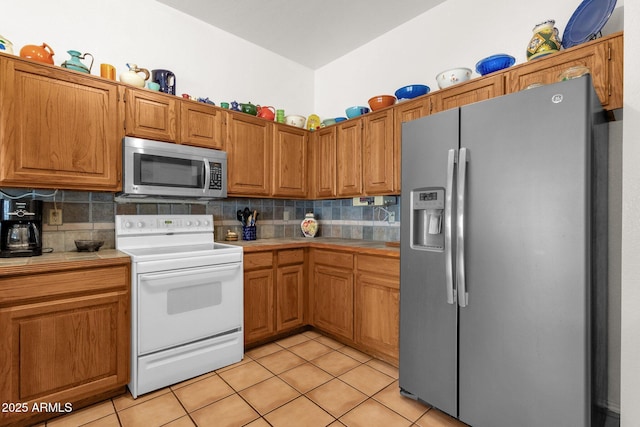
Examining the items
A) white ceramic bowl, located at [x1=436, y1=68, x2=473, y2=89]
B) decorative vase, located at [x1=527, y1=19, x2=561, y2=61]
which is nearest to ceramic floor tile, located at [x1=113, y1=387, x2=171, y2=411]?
white ceramic bowl, located at [x1=436, y1=68, x2=473, y2=89]

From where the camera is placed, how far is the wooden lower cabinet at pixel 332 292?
2.57 meters

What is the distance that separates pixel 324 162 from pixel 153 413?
2460 millimetres

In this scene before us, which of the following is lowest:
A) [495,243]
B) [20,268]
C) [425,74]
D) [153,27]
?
[20,268]

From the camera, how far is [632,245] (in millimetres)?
1356

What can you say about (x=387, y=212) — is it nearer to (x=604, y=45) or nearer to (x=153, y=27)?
(x=604, y=45)

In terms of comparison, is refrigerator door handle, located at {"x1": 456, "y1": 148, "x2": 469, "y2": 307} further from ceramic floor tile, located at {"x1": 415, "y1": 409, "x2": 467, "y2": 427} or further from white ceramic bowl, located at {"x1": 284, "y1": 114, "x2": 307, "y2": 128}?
white ceramic bowl, located at {"x1": 284, "y1": 114, "x2": 307, "y2": 128}

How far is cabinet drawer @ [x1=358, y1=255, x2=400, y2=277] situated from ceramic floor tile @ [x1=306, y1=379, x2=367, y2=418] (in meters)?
0.82

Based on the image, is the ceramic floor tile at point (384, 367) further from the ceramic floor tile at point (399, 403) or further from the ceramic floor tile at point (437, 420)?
the ceramic floor tile at point (437, 420)

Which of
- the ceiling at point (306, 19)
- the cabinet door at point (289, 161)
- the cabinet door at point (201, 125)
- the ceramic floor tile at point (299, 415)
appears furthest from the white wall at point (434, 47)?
the ceramic floor tile at point (299, 415)

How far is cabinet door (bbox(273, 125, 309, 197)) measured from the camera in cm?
307

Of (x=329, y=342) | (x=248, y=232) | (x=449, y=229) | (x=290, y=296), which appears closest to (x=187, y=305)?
(x=290, y=296)

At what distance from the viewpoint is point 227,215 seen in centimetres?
303

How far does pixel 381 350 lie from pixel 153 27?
3.28 m

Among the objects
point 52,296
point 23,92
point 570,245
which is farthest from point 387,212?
point 23,92
